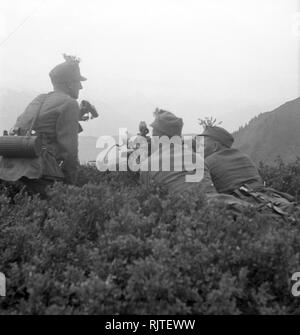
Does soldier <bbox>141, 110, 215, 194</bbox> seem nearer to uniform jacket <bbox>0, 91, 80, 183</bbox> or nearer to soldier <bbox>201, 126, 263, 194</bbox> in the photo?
soldier <bbox>201, 126, 263, 194</bbox>

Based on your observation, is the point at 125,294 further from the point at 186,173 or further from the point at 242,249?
the point at 186,173

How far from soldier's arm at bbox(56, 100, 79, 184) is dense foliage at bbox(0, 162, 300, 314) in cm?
165

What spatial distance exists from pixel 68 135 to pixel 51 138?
0.17 m

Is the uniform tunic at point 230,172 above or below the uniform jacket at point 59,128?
below

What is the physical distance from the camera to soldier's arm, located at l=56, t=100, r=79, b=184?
187 inches

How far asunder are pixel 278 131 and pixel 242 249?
9.41 m

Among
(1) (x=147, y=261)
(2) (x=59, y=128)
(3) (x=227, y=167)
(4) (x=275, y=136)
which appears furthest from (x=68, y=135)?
(4) (x=275, y=136)

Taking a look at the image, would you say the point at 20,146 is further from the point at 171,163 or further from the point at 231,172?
the point at 231,172

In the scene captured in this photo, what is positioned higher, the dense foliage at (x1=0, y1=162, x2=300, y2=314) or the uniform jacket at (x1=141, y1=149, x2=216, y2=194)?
the uniform jacket at (x1=141, y1=149, x2=216, y2=194)

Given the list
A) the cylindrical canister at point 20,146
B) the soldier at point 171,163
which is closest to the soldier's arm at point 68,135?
the cylindrical canister at point 20,146

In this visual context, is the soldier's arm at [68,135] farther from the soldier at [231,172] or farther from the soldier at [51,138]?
the soldier at [231,172]

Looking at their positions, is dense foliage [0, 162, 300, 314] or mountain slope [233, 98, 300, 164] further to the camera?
mountain slope [233, 98, 300, 164]

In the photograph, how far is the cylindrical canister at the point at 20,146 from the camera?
4.29 meters

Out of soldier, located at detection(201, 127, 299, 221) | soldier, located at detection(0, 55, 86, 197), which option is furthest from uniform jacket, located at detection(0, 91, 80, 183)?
soldier, located at detection(201, 127, 299, 221)
